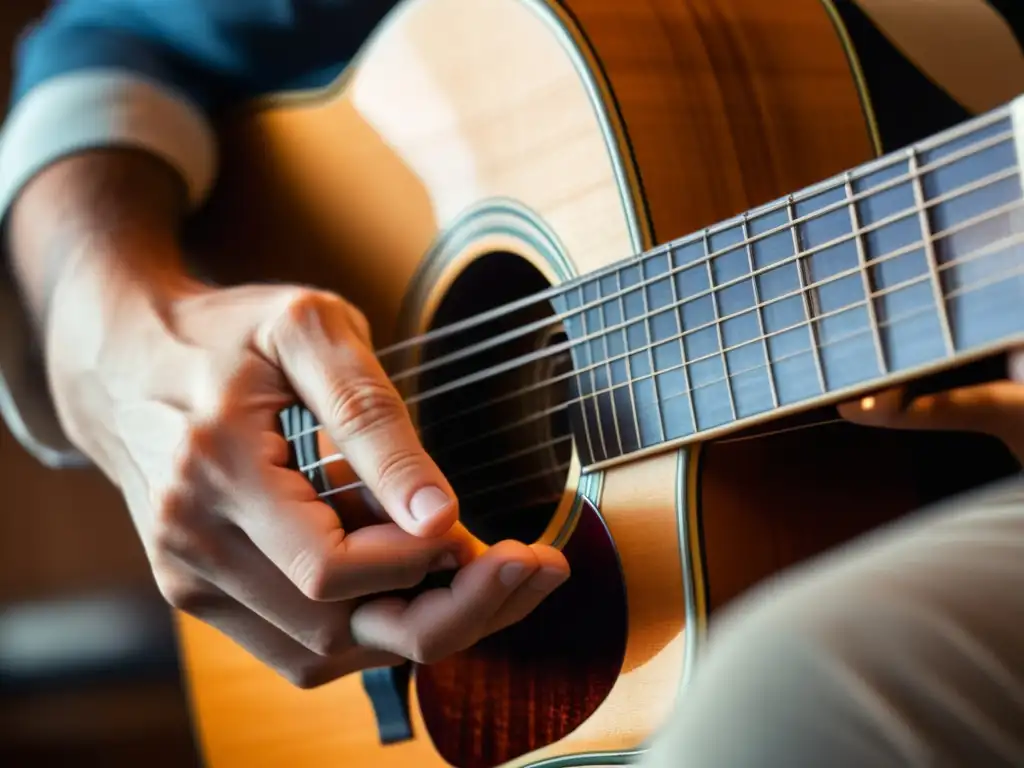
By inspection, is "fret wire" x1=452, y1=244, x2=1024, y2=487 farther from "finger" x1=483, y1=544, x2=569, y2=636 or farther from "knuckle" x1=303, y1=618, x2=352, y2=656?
"knuckle" x1=303, y1=618, x2=352, y2=656

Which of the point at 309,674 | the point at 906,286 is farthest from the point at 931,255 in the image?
the point at 309,674

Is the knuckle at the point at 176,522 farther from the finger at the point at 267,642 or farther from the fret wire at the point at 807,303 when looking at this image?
the fret wire at the point at 807,303

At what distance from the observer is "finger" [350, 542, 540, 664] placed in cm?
54

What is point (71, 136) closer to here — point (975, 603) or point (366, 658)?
point (366, 658)

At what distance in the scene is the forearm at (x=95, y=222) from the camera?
80 cm

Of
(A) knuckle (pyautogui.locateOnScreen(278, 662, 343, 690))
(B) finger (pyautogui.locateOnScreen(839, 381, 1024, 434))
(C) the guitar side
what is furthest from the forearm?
(B) finger (pyautogui.locateOnScreen(839, 381, 1024, 434))

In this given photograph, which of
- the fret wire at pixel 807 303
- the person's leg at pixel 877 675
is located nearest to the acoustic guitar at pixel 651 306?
the fret wire at pixel 807 303

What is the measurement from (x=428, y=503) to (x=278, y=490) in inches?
4.4

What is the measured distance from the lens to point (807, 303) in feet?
1.49

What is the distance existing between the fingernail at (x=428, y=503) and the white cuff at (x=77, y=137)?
0.48 meters

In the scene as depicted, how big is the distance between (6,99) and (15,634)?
772 millimetres

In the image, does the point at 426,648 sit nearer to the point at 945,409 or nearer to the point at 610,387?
the point at 610,387

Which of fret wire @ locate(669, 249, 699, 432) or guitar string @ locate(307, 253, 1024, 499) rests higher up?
fret wire @ locate(669, 249, 699, 432)

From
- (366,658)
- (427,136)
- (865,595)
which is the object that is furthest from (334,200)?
(865,595)
